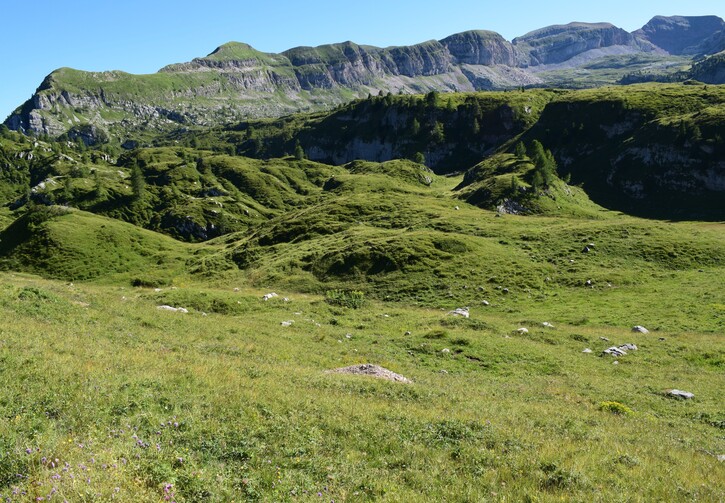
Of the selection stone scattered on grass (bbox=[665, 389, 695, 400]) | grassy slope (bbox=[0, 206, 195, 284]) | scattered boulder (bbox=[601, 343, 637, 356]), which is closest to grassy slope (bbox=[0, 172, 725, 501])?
stone scattered on grass (bbox=[665, 389, 695, 400])

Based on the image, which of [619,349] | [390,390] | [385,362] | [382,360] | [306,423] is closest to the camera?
[306,423]

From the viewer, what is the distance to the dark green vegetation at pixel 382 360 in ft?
28.0

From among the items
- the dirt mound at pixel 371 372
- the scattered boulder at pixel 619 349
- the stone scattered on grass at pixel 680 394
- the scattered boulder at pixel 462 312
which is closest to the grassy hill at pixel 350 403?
the stone scattered on grass at pixel 680 394

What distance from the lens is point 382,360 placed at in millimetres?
25641

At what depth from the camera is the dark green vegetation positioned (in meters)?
8.53

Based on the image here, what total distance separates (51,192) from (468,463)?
180m

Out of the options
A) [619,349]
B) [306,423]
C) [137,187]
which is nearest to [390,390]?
[306,423]

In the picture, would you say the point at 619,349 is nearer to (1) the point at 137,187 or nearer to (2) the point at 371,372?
(2) the point at 371,372

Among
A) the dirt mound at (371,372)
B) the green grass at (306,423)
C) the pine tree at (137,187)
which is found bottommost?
the dirt mound at (371,372)

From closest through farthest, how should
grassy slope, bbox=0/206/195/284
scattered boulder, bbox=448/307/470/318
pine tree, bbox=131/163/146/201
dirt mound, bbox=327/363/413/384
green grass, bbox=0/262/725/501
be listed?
Result: green grass, bbox=0/262/725/501
dirt mound, bbox=327/363/413/384
scattered boulder, bbox=448/307/470/318
grassy slope, bbox=0/206/195/284
pine tree, bbox=131/163/146/201

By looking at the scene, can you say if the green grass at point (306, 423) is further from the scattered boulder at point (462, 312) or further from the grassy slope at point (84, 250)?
the grassy slope at point (84, 250)

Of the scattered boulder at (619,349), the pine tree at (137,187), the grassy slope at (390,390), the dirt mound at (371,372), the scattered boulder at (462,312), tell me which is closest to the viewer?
the grassy slope at (390,390)

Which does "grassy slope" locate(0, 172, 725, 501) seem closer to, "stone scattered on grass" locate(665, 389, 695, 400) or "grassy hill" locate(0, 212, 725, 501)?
"grassy hill" locate(0, 212, 725, 501)

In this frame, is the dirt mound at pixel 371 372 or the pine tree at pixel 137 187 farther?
the pine tree at pixel 137 187
